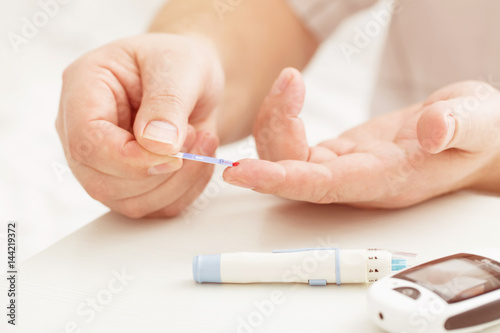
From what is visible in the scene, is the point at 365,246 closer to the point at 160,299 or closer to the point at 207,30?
the point at 160,299

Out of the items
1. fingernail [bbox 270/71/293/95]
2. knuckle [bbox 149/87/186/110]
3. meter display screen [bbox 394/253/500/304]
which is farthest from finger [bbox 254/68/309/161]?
meter display screen [bbox 394/253/500/304]

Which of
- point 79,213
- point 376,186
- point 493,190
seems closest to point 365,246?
point 376,186

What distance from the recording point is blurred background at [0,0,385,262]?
0.91m

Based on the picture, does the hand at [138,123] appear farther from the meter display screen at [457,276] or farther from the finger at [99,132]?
the meter display screen at [457,276]

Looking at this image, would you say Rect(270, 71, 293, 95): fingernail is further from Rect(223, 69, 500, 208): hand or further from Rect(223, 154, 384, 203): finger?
Rect(223, 154, 384, 203): finger

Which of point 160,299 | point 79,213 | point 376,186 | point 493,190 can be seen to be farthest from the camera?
point 79,213

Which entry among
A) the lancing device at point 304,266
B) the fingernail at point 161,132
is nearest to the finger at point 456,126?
the lancing device at point 304,266

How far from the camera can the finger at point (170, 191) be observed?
66 centimetres

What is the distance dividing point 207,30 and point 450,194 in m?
0.55

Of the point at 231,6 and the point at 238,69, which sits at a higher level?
the point at 231,6

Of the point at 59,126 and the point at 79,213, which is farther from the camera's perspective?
the point at 79,213

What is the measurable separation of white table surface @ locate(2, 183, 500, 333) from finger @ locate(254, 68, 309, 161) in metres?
0.07

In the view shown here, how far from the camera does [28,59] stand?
1210 mm

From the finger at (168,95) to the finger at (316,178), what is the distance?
77 millimetres
